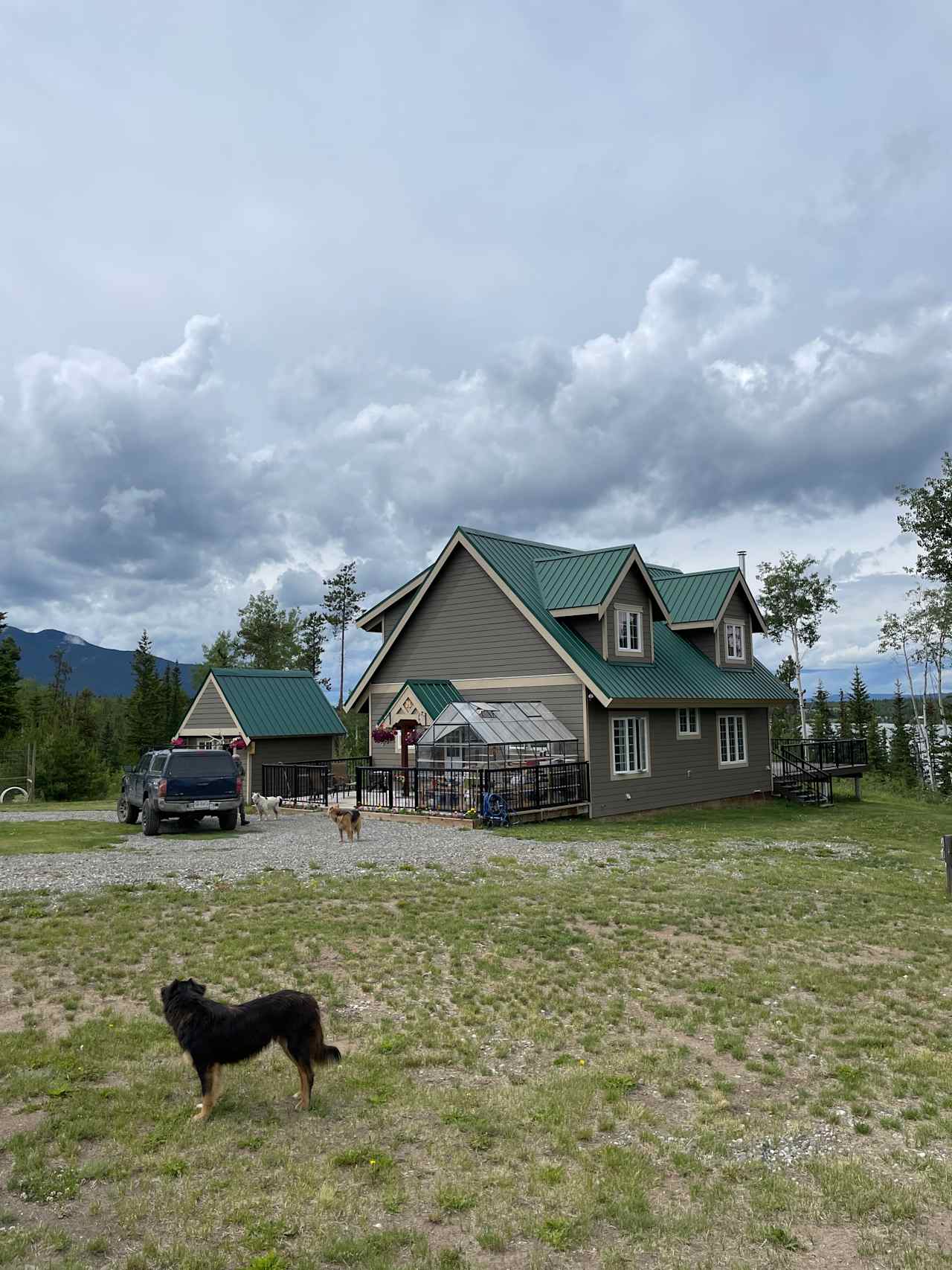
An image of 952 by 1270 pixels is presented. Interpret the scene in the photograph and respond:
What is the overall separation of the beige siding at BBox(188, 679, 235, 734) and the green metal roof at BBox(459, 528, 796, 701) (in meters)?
11.5

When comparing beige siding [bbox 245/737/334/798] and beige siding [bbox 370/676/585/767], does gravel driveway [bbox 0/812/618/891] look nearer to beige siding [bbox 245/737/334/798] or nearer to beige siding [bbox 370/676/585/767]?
beige siding [bbox 370/676/585/767]

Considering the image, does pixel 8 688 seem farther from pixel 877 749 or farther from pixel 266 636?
pixel 877 749

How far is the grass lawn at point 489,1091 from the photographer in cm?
437

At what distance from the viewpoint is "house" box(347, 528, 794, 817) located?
24.2 m

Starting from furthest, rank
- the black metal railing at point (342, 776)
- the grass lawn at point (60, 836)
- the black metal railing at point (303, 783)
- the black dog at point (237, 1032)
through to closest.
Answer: the black metal railing at point (342, 776)
the black metal railing at point (303, 783)
the grass lawn at point (60, 836)
the black dog at point (237, 1032)

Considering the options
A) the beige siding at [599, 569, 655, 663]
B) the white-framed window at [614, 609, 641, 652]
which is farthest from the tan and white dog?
the white-framed window at [614, 609, 641, 652]

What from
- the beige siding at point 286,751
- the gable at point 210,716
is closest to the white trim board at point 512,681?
the beige siding at point 286,751

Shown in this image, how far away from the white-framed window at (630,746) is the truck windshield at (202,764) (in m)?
10.3

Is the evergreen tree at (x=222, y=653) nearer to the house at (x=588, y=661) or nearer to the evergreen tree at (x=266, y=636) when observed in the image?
the evergreen tree at (x=266, y=636)

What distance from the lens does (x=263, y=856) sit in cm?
1572

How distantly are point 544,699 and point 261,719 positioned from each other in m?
11.7

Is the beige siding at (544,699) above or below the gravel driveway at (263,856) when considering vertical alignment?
above

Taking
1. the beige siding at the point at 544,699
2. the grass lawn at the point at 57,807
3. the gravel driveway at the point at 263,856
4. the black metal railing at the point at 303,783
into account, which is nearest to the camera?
the gravel driveway at the point at 263,856

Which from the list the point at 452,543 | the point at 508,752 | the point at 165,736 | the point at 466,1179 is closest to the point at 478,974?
the point at 466,1179
